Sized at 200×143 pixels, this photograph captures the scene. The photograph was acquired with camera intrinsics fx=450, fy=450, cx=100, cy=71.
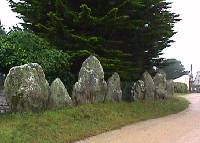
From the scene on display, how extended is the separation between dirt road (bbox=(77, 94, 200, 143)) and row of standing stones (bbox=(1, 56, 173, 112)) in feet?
7.49

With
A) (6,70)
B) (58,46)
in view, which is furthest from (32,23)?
(6,70)

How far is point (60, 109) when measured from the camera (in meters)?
14.4

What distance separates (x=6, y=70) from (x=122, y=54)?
15.9ft

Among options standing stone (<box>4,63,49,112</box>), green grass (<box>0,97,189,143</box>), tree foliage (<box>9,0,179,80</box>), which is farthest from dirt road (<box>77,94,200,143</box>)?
tree foliage (<box>9,0,179,80</box>)

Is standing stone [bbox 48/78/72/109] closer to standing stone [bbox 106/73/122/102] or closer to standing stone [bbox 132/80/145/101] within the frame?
standing stone [bbox 106/73/122/102]

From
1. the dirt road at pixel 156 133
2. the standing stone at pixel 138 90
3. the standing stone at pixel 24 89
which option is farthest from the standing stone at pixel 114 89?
the standing stone at pixel 24 89

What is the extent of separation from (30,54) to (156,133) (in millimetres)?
5828

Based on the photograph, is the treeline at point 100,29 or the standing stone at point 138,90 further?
the standing stone at point 138,90

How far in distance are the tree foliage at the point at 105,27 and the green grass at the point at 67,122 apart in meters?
2.45

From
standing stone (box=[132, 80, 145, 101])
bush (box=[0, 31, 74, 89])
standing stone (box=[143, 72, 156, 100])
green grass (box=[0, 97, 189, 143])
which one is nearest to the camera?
green grass (box=[0, 97, 189, 143])

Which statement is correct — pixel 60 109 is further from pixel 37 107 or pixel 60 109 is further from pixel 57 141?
pixel 57 141

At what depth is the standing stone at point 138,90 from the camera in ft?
66.9

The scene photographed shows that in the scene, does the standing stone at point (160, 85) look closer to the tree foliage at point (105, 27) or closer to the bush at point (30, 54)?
the tree foliage at point (105, 27)

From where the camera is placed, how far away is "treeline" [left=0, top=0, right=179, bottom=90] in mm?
Answer: 17516
